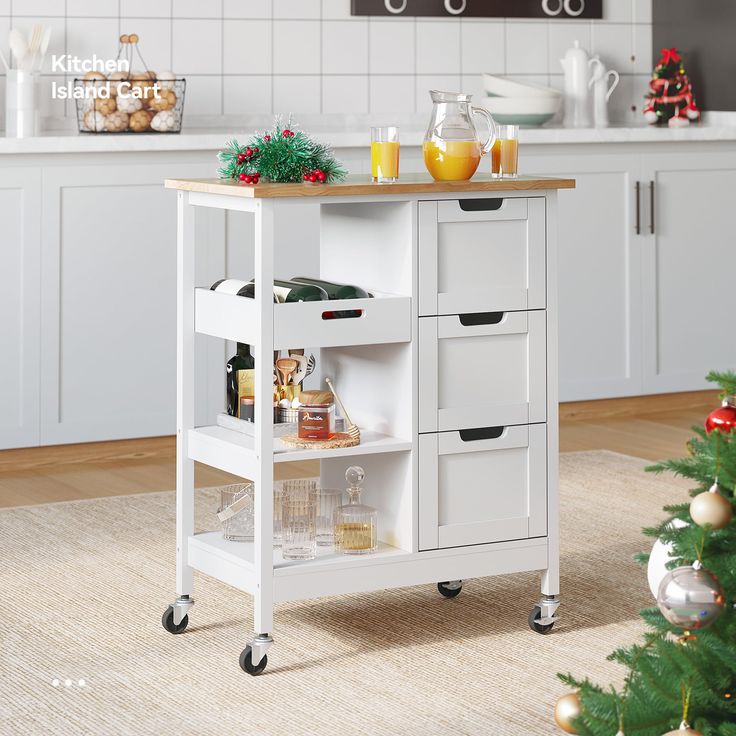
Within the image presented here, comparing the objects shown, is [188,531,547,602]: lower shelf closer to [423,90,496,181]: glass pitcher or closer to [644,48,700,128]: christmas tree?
[423,90,496,181]: glass pitcher

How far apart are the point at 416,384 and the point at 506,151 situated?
1.64ft

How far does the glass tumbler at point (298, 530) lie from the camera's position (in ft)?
8.36

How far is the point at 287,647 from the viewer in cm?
259

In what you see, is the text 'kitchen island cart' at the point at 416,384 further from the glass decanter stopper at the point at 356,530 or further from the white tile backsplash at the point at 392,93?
the white tile backsplash at the point at 392,93

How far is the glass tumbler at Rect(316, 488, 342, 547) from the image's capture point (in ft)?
8.64

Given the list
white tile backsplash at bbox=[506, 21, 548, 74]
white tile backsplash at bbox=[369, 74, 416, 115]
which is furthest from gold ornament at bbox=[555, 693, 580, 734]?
white tile backsplash at bbox=[506, 21, 548, 74]

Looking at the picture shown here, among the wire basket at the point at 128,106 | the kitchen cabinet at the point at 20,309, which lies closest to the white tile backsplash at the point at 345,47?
the wire basket at the point at 128,106

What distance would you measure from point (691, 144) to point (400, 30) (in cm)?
111

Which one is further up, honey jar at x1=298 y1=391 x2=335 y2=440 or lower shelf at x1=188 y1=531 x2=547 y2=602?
honey jar at x1=298 y1=391 x2=335 y2=440

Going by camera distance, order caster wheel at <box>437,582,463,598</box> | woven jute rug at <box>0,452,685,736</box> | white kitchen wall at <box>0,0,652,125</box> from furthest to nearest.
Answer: white kitchen wall at <box>0,0,652,125</box> < caster wheel at <box>437,582,463,598</box> < woven jute rug at <box>0,452,685,736</box>

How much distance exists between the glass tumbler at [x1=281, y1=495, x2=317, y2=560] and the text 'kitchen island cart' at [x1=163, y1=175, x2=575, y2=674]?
0.11ft

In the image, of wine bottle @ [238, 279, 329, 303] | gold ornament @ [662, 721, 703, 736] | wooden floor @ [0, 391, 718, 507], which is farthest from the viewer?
wooden floor @ [0, 391, 718, 507]

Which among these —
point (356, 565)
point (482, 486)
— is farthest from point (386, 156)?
point (356, 565)

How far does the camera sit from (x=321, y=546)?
8.61 ft
